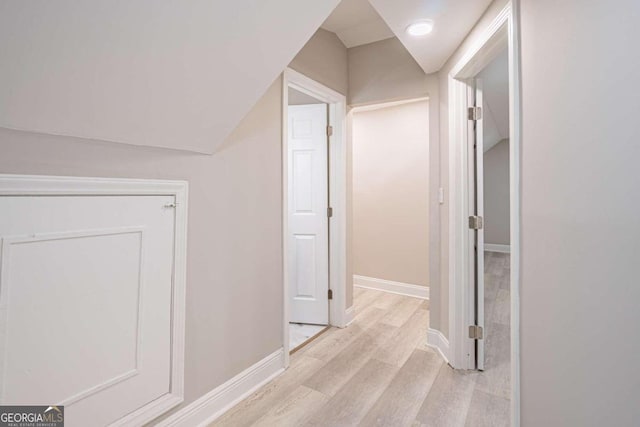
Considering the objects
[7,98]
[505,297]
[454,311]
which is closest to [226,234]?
[7,98]

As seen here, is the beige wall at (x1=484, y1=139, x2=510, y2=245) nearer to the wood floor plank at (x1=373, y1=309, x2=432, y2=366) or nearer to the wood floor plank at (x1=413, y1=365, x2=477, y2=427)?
the wood floor plank at (x1=373, y1=309, x2=432, y2=366)

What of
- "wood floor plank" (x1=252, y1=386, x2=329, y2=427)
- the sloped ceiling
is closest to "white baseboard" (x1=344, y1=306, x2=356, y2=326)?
"wood floor plank" (x1=252, y1=386, x2=329, y2=427)

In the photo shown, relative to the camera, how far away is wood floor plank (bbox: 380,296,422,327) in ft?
9.62

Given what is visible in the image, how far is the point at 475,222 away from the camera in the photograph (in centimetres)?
205

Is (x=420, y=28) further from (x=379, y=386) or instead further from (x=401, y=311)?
(x=401, y=311)

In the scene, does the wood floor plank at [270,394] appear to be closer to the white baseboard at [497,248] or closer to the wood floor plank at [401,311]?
the wood floor plank at [401,311]

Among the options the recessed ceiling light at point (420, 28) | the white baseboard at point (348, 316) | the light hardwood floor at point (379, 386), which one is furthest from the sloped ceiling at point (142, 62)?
the white baseboard at point (348, 316)

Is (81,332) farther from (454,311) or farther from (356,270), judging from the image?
(356,270)

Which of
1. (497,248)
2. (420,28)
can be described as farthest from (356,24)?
(497,248)

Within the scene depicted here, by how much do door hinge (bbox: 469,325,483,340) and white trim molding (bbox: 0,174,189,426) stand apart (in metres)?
1.84

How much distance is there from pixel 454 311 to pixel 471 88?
157 cm

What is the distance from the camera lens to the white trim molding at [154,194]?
3.26 feet

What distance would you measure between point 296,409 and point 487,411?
1065 millimetres

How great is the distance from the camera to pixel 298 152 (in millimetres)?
2859
